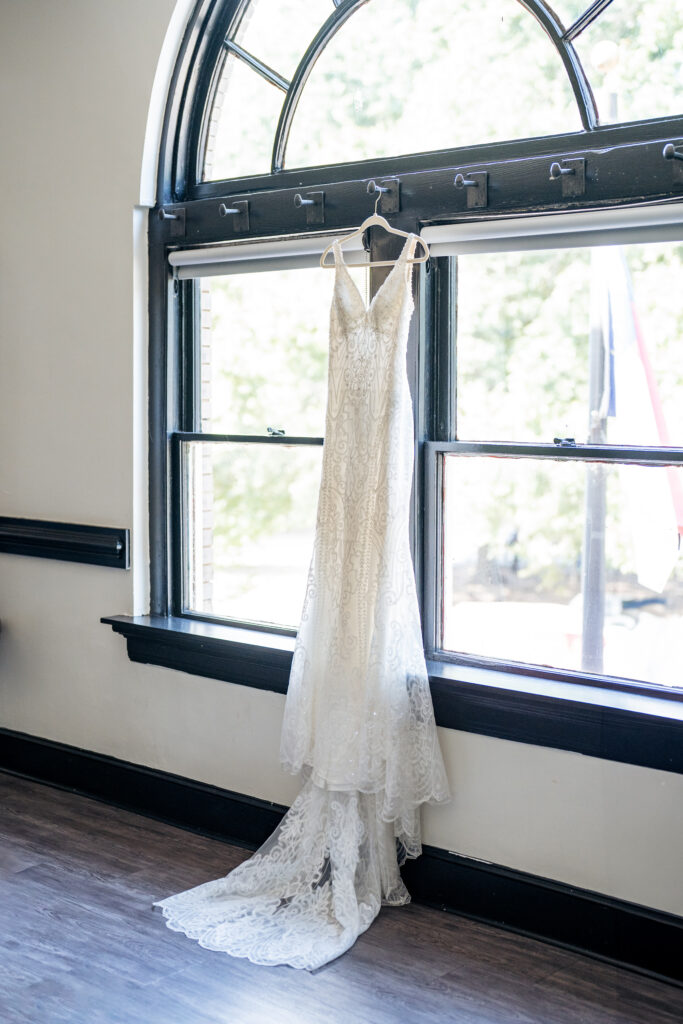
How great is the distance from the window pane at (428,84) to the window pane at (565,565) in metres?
0.92

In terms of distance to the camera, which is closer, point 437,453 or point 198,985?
point 198,985

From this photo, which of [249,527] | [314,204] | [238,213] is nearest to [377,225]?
[314,204]

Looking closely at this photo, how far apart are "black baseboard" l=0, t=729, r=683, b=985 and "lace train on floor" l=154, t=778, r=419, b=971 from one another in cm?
17

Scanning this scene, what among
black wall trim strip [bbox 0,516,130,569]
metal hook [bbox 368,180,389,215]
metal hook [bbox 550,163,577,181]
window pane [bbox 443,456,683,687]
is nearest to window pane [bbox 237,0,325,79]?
metal hook [bbox 368,180,389,215]

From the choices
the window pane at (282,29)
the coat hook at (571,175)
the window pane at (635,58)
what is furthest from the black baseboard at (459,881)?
the window pane at (282,29)

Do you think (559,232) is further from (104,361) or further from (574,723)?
(104,361)

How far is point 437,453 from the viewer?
3.07 meters

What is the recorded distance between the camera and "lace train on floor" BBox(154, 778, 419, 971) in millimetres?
2811

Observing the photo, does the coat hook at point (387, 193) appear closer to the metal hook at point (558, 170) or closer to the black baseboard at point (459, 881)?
the metal hook at point (558, 170)

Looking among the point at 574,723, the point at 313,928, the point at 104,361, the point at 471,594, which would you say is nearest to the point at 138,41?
the point at 104,361

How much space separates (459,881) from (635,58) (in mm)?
2210

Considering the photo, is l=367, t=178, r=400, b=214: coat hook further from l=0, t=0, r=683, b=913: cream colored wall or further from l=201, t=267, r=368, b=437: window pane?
l=0, t=0, r=683, b=913: cream colored wall

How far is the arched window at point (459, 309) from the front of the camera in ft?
8.85

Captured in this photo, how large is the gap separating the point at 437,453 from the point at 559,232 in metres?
0.70
